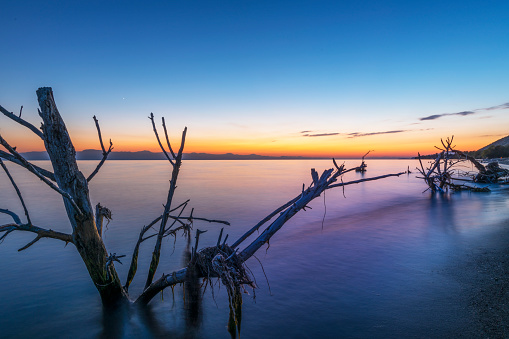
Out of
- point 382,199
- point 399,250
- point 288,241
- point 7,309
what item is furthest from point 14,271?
point 382,199

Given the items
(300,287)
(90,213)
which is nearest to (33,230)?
(90,213)

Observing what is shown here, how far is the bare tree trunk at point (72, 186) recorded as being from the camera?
4.20 metres

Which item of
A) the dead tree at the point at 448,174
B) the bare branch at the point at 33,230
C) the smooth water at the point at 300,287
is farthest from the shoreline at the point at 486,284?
the dead tree at the point at 448,174

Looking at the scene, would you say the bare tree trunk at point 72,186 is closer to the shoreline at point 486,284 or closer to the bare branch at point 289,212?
the bare branch at point 289,212

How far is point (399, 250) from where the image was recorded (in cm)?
917

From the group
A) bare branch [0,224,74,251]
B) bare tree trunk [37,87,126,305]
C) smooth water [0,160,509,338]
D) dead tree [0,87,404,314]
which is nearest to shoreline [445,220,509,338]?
smooth water [0,160,509,338]

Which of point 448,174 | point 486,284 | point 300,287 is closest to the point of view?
point 486,284

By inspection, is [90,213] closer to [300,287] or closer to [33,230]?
[33,230]

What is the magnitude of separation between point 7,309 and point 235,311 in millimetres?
5449

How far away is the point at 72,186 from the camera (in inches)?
173

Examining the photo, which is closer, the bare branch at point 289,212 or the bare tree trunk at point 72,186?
the bare branch at point 289,212

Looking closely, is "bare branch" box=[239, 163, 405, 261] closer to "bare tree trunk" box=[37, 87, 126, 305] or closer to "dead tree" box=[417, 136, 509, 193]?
"bare tree trunk" box=[37, 87, 126, 305]

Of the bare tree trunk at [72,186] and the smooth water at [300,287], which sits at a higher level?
the bare tree trunk at [72,186]

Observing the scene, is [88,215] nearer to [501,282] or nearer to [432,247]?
[501,282]
